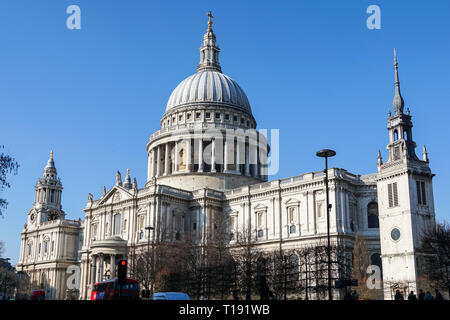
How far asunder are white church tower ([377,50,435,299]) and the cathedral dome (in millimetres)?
45349

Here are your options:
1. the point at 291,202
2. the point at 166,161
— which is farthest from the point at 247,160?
the point at 291,202

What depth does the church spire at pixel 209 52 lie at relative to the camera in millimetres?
113750

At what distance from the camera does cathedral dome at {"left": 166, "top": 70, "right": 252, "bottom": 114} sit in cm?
10369

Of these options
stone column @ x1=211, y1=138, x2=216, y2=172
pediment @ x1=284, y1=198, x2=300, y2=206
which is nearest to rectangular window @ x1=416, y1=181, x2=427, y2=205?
pediment @ x1=284, y1=198, x2=300, y2=206

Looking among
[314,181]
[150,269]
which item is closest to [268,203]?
[314,181]

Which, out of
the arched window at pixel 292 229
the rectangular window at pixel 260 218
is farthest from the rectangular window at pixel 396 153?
the rectangular window at pixel 260 218

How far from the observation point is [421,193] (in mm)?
59750

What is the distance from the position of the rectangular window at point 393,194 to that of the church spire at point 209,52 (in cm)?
6057

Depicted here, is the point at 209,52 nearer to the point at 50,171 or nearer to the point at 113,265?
the point at 50,171

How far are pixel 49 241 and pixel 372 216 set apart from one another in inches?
2942

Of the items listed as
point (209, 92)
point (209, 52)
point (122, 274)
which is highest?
point (209, 52)

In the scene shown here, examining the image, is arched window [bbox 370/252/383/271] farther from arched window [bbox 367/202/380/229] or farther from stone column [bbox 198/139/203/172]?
stone column [bbox 198/139/203/172]
